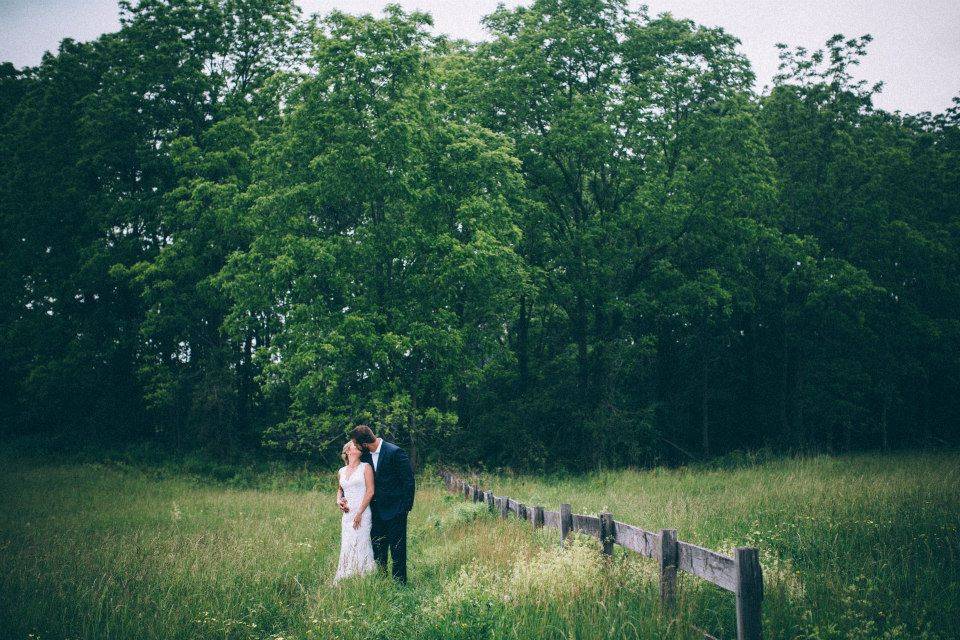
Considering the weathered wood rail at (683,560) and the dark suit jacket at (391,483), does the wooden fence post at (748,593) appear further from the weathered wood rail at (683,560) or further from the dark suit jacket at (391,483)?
the dark suit jacket at (391,483)

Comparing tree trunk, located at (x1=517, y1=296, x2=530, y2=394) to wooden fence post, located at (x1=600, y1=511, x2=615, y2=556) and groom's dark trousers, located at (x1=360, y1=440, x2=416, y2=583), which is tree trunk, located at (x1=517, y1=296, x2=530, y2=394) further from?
wooden fence post, located at (x1=600, y1=511, x2=615, y2=556)

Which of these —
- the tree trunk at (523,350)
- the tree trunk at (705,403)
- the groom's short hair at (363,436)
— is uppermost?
the tree trunk at (523,350)

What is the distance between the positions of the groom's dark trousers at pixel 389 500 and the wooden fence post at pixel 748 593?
4069mm

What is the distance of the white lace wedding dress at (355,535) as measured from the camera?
7.14 meters

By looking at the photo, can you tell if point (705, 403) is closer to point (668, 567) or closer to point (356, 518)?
point (356, 518)

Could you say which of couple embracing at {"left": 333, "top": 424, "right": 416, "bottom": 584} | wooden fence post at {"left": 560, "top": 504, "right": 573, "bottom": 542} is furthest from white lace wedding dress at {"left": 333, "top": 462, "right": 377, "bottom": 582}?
wooden fence post at {"left": 560, "top": 504, "right": 573, "bottom": 542}

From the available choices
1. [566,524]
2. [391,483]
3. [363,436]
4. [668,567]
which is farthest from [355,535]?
[668,567]

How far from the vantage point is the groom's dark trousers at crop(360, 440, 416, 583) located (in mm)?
7207

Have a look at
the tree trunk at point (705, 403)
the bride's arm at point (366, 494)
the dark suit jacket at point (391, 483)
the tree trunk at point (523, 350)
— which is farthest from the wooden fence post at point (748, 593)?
the tree trunk at point (705, 403)

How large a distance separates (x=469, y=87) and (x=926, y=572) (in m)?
20.4

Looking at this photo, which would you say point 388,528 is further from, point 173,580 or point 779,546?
point 779,546

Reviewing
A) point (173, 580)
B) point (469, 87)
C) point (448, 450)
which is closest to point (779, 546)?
point (173, 580)

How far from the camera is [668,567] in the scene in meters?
4.81

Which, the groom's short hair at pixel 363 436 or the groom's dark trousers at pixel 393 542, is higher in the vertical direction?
the groom's short hair at pixel 363 436
